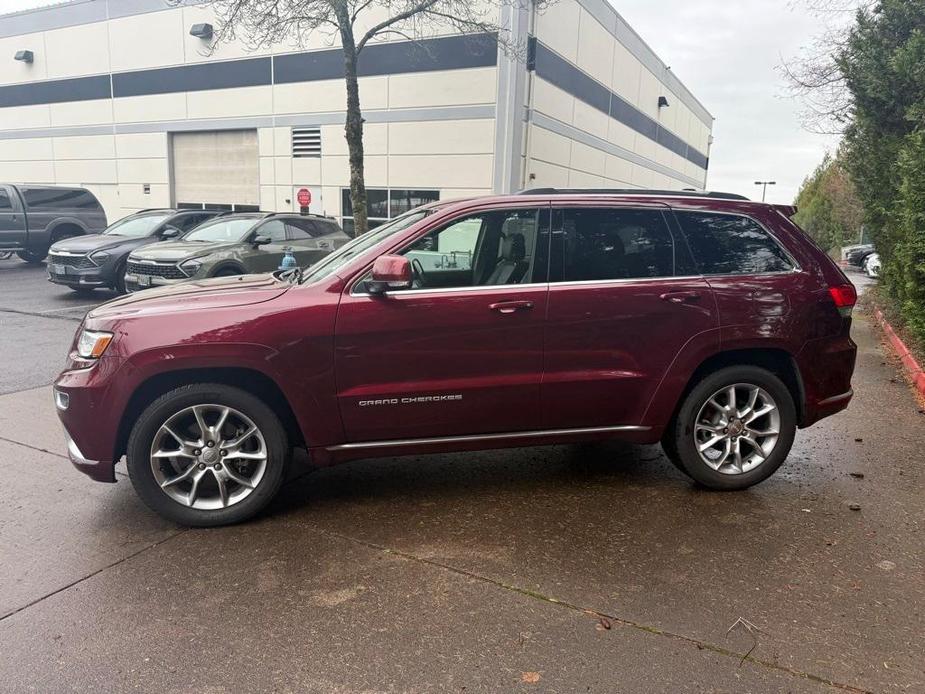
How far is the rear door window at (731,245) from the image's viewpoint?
4.24 meters

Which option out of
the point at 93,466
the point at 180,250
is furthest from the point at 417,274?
the point at 180,250

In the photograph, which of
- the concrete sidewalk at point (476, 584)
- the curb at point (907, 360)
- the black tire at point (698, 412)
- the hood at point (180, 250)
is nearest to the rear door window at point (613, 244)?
A: the black tire at point (698, 412)

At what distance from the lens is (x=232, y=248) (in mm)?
10742

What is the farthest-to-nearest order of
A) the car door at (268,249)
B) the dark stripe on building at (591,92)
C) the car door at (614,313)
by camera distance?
1. the dark stripe on building at (591,92)
2. the car door at (268,249)
3. the car door at (614,313)

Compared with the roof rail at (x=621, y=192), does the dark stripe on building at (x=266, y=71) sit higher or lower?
higher

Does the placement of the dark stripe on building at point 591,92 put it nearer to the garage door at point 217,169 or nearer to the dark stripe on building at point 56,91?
the garage door at point 217,169

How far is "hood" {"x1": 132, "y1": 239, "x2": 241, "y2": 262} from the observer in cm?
1041

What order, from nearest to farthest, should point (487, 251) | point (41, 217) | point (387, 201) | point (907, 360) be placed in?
point (487, 251), point (907, 360), point (41, 217), point (387, 201)

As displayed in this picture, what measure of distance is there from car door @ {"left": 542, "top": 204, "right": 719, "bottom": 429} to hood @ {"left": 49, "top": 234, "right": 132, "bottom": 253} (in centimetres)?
1079

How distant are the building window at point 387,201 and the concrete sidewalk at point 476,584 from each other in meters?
15.3

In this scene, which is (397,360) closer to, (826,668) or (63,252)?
(826,668)

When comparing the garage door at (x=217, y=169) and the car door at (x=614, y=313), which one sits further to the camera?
the garage door at (x=217, y=169)

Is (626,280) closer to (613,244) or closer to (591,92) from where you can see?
(613,244)

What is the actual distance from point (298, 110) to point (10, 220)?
8.43m
